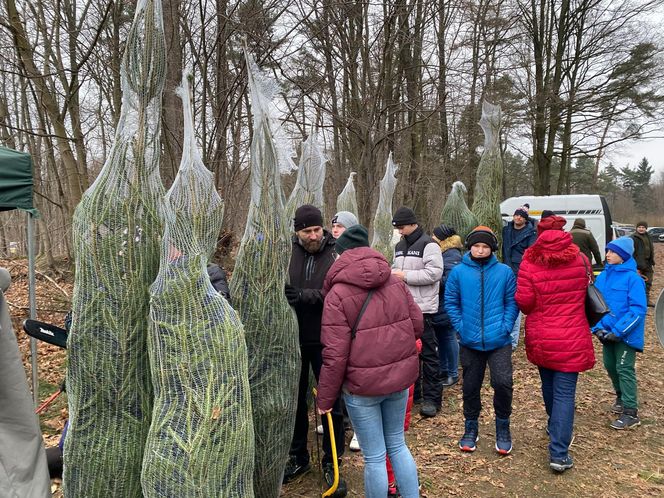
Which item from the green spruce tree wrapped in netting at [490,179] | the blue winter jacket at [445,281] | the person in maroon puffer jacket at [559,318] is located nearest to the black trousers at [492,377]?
the person in maroon puffer jacket at [559,318]

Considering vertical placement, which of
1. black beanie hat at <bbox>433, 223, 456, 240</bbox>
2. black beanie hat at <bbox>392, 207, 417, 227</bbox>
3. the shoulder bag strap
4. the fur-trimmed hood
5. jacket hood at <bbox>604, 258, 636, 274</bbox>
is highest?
black beanie hat at <bbox>392, 207, 417, 227</bbox>

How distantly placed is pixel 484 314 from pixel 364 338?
1.28 meters

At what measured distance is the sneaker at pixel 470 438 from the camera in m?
3.54

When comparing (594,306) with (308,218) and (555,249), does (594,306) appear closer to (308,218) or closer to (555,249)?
(555,249)

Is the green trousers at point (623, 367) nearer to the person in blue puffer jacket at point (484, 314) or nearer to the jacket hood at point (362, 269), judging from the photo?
the person in blue puffer jacket at point (484, 314)

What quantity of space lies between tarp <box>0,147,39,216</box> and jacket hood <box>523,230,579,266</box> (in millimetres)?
3783

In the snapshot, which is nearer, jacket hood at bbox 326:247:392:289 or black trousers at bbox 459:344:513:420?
jacket hood at bbox 326:247:392:289

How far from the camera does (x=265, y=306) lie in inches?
100

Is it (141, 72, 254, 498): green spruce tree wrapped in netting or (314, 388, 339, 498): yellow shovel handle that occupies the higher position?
(141, 72, 254, 498): green spruce tree wrapped in netting

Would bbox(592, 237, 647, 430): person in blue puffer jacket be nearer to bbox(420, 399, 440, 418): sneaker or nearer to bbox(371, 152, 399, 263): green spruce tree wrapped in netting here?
bbox(420, 399, 440, 418): sneaker

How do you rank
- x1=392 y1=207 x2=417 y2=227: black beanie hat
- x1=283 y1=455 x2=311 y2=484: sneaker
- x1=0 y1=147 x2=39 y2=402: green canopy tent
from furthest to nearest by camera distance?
x1=392 y1=207 x2=417 y2=227: black beanie hat, x1=0 y1=147 x2=39 y2=402: green canopy tent, x1=283 y1=455 x2=311 y2=484: sneaker

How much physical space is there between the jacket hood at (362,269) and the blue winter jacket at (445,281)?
6.38 ft

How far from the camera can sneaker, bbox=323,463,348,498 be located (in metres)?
2.92

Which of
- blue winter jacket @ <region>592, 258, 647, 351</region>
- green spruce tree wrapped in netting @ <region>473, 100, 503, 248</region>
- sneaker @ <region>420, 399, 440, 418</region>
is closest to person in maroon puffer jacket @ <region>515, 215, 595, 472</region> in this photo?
blue winter jacket @ <region>592, 258, 647, 351</region>
